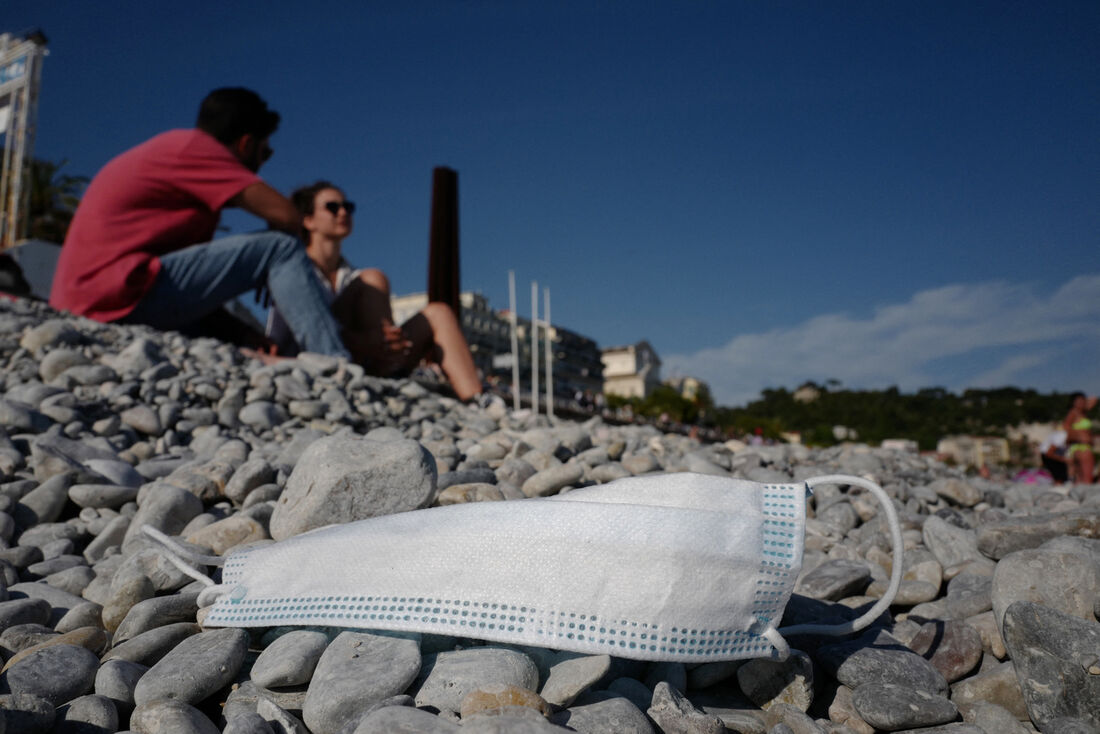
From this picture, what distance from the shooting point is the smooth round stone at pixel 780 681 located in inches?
57.2

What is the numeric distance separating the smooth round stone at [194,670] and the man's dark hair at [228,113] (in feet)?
15.8

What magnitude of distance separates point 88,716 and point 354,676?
481 millimetres

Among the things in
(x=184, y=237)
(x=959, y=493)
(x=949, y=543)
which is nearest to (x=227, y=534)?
(x=949, y=543)

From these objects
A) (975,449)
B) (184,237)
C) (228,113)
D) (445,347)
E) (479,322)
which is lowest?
(975,449)

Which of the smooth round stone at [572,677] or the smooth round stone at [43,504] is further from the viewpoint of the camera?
the smooth round stone at [43,504]

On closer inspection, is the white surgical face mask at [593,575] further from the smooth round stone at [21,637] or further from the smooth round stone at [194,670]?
the smooth round stone at [21,637]

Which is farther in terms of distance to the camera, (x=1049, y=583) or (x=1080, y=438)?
(x=1080, y=438)

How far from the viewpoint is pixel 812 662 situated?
1529 millimetres

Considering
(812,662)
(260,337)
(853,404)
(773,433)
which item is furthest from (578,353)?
(812,662)

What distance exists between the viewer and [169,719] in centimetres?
120

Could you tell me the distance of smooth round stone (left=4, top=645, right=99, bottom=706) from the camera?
1339mm

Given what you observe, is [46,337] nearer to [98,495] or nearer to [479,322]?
[98,495]

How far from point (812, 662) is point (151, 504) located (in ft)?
7.12

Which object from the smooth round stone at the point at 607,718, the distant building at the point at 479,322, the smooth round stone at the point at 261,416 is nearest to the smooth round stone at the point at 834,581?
the smooth round stone at the point at 607,718
